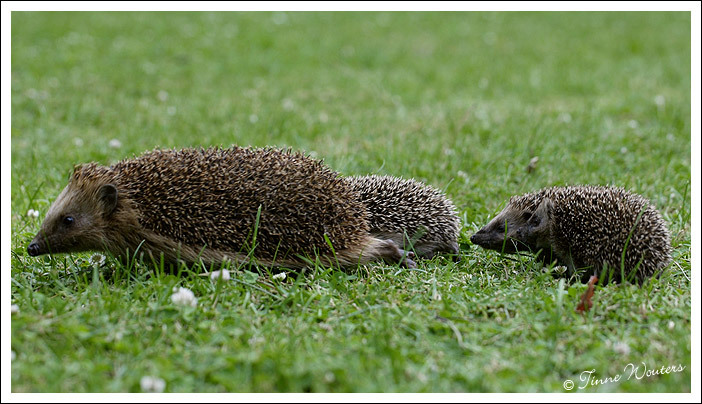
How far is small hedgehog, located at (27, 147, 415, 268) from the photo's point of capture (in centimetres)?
475

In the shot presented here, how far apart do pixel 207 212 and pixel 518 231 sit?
94.6 inches

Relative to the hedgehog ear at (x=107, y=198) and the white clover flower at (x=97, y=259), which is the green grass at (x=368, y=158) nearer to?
the white clover flower at (x=97, y=259)

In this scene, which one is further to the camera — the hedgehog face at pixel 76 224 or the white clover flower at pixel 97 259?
the white clover flower at pixel 97 259

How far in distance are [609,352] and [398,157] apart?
432cm

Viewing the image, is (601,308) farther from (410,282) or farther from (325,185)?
(325,185)

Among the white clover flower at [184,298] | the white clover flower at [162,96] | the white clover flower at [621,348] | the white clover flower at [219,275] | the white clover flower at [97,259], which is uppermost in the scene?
the white clover flower at [162,96]

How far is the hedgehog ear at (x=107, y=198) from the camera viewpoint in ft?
15.6

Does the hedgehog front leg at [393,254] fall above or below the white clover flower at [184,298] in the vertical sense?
above

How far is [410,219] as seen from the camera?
5441 millimetres

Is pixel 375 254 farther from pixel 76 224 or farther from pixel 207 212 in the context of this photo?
pixel 76 224

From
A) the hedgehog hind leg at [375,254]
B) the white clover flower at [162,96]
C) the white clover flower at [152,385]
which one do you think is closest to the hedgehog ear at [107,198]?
the hedgehog hind leg at [375,254]

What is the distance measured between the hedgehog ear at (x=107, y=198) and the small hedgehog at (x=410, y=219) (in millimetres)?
1840

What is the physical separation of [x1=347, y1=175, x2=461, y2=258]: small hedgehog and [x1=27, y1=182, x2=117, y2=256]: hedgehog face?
1.94 metres

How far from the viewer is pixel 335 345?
3.79 meters
